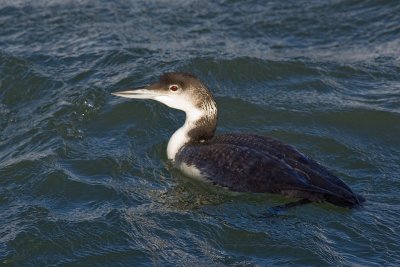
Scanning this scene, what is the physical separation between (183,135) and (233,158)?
1.06 meters

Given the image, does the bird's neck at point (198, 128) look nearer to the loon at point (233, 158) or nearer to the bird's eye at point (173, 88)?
the loon at point (233, 158)

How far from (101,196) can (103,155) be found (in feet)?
3.13

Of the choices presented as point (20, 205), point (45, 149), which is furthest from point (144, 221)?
point (45, 149)

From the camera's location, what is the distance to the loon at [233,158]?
Answer: 26.9 feet

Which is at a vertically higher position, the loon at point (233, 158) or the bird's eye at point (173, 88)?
the bird's eye at point (173, 88)

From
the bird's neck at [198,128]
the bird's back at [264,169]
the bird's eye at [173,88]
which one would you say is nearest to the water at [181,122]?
the bird's back at [264,169]

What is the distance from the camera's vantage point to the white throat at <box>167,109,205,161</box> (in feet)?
31.3

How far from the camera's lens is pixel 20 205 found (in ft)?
28.2

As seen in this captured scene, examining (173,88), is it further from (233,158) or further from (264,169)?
(264,169)

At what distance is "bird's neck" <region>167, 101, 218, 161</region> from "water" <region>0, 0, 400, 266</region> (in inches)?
11.0

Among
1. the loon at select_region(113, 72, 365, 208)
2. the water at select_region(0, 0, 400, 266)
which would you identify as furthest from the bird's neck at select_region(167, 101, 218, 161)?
the water at select_region(0, 0, 400, 266)

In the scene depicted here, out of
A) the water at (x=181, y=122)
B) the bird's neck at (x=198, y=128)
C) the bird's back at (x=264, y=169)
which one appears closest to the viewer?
the water at (x=181, y=122)

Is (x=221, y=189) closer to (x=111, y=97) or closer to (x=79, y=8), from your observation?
(x=111, y=97)

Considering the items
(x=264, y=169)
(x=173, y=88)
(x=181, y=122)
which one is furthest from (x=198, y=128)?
(x=264, y=169)
